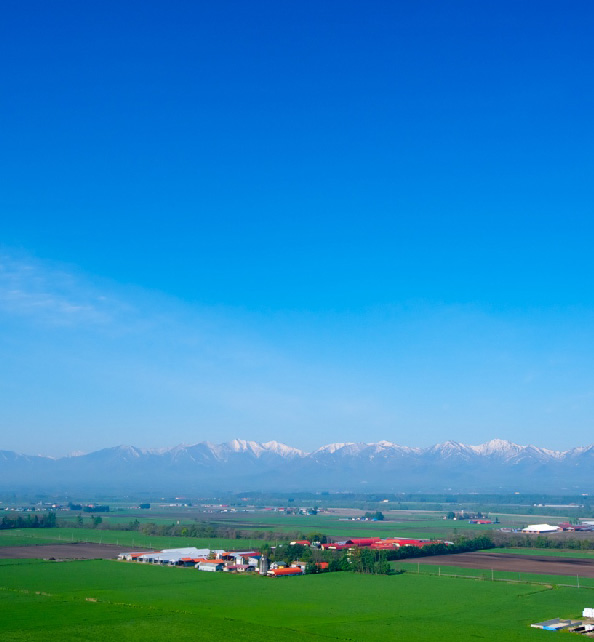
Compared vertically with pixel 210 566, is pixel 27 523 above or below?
below

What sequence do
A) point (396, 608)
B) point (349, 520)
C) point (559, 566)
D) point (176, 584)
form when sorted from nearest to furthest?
point (396, 608), point (176, 584), point (559, 566), point (349, 520)

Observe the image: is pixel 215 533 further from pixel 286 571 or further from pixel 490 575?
pixel 490 575

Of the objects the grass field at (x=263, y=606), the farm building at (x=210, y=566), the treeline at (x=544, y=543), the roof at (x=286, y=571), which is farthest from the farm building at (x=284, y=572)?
the treeline at (x=544, y=543)

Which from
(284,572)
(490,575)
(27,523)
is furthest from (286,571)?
(27,523)

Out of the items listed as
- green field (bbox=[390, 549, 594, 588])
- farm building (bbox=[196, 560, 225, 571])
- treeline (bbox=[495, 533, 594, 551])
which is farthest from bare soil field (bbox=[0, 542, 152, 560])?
treeline (bbox=[495, 533, 594, 551])

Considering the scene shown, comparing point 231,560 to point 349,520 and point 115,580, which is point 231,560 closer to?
point 115,580

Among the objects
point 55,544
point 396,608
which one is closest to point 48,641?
point 396,608

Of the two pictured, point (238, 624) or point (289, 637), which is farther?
point (238, 624)
